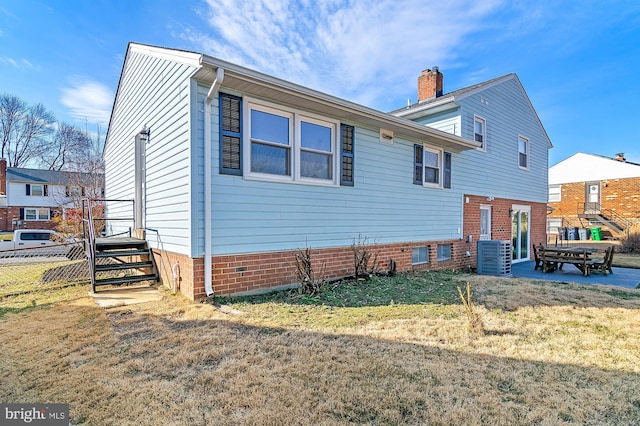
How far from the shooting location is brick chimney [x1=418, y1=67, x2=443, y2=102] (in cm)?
1205

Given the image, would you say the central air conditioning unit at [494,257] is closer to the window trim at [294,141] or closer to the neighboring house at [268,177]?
the neighboring house at [268,177]

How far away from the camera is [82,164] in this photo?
69.5 feet

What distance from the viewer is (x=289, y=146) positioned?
20.7 feet

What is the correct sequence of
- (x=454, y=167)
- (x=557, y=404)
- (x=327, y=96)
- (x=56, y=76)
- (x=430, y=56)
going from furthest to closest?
(x=56, y=76), (x=430, y=56), (x=454, y=167), (x=327, y=96), (x=557, y=404)

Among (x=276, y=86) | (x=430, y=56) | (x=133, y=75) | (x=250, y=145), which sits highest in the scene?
(x=430, y=56)

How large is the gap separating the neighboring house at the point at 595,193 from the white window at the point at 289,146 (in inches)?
851

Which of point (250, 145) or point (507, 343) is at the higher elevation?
point (250, 145)

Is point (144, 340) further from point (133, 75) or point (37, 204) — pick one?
point (37, 204)

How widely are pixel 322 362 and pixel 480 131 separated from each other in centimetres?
1095

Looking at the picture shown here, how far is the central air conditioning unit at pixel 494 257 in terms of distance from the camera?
31.2 feet

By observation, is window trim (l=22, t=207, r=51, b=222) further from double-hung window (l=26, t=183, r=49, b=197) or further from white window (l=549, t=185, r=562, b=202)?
white window (l=549, t=185, r=562, b=202)

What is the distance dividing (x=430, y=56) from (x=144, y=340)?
13074mm

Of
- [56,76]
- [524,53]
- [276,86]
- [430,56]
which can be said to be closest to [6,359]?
[276,86]

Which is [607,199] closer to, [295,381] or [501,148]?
[501,148]
